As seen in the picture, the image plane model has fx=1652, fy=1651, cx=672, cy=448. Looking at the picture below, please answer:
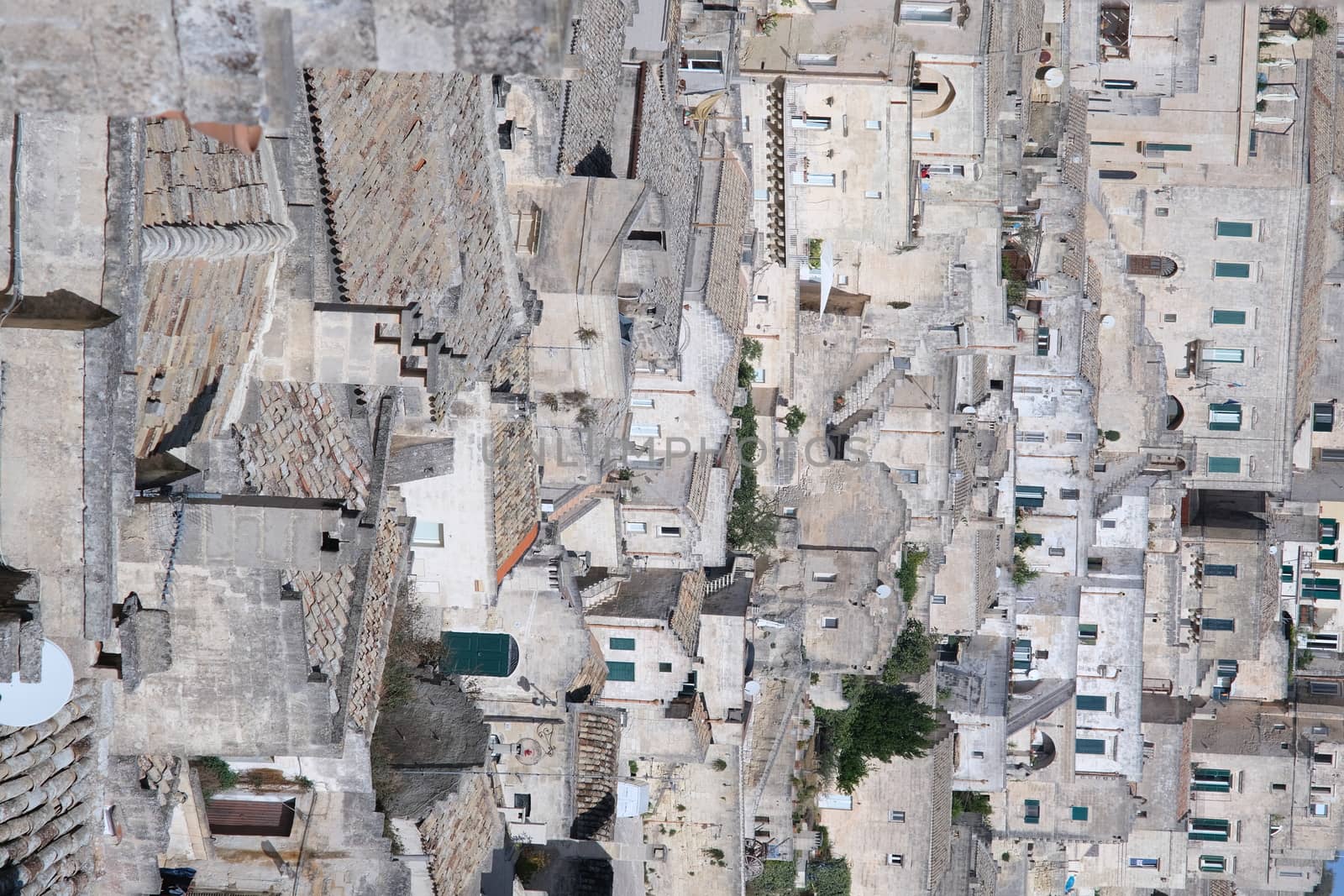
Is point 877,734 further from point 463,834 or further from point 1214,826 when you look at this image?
point 463,834

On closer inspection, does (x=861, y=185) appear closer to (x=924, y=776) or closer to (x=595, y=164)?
(x=595, y=164)

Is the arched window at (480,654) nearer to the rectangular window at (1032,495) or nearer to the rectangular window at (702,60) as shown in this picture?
the rectangular window at (702,60)

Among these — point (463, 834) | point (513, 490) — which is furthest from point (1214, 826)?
point (513, 490)

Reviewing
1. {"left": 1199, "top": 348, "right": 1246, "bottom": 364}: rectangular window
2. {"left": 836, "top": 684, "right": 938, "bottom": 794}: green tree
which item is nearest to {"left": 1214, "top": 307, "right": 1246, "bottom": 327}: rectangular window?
{"left": 1199, "top": 348, "right": 1246, "bottom": 364}: rectangular window

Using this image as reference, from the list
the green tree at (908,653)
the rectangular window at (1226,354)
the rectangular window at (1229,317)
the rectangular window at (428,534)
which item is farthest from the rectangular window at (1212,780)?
the rectangular window at (428,534)

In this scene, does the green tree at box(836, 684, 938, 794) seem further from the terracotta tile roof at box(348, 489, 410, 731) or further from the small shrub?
the small shrub

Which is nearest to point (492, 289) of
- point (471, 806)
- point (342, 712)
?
point (342, 712)
